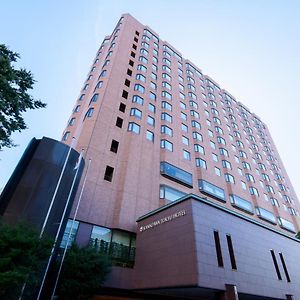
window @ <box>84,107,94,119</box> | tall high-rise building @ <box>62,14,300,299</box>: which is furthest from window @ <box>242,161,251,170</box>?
window @ <box>84,107,94,119</box>

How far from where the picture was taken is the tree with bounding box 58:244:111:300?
15742mm

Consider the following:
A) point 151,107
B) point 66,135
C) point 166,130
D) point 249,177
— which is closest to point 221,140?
point 249,177

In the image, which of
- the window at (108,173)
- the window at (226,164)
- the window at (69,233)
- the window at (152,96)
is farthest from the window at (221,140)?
the window at (69,233)

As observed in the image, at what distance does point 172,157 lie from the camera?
3222 centimetres

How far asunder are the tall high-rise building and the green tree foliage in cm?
771

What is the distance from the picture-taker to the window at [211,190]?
32.7 metres

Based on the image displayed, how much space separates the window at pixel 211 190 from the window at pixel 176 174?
184 centimetres

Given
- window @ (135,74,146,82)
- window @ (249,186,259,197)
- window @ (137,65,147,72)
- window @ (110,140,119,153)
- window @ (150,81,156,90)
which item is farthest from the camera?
window @ (249,186,259,197)

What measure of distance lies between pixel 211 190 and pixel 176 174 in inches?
257

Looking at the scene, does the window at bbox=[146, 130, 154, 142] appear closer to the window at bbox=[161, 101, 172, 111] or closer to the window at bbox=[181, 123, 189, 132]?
the window at bbox=[161, 101, 172, 111]

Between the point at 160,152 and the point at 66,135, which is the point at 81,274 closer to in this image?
the point at 160,152

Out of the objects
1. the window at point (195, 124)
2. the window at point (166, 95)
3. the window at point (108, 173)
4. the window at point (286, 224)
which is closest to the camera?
the window at point (108, 173)

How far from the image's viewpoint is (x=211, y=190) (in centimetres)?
3388

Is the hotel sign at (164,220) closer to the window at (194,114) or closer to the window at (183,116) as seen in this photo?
the window at (183,116)
